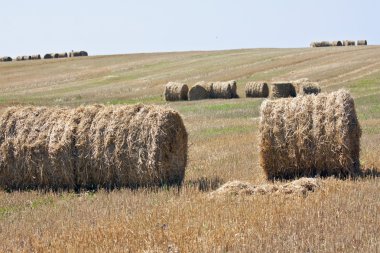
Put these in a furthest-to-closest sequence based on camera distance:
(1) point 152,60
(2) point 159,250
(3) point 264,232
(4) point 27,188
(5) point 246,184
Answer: (1) point 152,60, (4) point 27,188, (5) point 246,184, (3) point 264,232, (2) point 159,250

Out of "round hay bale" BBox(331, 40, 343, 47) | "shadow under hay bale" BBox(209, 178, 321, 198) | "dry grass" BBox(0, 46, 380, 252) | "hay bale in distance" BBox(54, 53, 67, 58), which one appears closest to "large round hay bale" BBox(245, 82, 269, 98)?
"dry grass" BBox(0, 46, 380, 252)

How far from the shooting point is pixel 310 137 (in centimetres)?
1154

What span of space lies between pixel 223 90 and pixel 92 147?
23.6m

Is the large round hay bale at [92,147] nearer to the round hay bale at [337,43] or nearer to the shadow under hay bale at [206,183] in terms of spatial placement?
the shadow under hay bale at [206,183]

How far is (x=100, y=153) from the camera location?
37.9 ft

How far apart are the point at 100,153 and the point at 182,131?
1.51 meters

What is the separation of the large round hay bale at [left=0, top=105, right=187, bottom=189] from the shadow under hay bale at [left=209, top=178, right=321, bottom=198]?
69.2 inches

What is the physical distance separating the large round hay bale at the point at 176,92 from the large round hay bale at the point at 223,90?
1.49m

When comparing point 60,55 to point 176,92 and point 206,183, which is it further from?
point 206,183

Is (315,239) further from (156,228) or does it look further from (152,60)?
(152,60)

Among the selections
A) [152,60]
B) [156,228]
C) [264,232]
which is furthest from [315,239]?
[152,60]

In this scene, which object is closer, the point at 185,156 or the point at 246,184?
the point at 246,184

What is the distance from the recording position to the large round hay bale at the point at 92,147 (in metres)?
11.3

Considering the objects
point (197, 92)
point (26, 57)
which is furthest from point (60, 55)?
point (197, 92)
